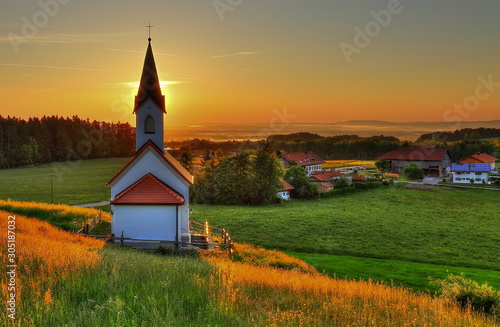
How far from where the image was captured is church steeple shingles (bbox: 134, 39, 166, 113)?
2822 cm

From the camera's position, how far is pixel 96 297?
22.4ft

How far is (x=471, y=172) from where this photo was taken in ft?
298

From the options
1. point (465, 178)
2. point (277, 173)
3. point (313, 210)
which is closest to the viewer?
point (313, 210)

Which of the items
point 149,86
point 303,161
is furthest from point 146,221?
point 303,161

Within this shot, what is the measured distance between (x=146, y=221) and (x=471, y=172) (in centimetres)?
8902

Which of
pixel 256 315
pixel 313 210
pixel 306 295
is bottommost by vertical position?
pixel 313 210

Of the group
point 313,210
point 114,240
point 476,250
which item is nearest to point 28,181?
point 313,210

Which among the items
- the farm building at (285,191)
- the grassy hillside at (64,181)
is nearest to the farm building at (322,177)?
the farm building at (285,191)

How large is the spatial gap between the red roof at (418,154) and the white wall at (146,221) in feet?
334

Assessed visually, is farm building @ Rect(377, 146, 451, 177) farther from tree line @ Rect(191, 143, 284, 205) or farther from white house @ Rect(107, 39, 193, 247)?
white house @ Rect(107, 39, 193, 247)

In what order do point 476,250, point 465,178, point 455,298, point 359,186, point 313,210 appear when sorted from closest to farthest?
1. point 455,298
2. point 476,250
3. point 313,210
4. point 359,186
5. point 465,178

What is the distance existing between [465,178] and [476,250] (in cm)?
6508

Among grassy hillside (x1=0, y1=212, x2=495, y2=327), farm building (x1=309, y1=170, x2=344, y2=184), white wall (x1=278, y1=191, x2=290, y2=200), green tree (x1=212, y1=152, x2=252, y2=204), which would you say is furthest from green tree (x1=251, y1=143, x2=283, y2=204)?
grassy hillside (x1=0, y1=212, x2=495, y2=327)

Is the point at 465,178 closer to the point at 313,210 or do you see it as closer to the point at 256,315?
the point at 313,210
